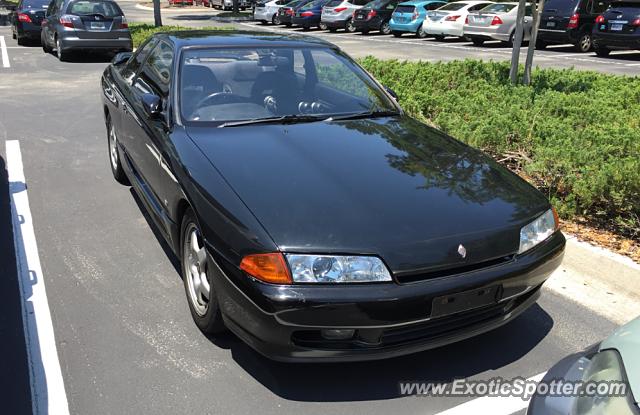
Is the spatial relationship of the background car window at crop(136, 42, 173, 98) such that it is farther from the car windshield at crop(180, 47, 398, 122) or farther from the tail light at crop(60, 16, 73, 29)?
the tail light at crop(60, 16, 73, 29)

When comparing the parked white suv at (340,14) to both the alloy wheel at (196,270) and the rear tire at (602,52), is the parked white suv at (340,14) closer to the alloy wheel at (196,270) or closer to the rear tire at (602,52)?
the rear tire at (602,52)

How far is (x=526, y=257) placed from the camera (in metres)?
3.18

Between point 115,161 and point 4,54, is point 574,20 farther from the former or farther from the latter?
point 115,161

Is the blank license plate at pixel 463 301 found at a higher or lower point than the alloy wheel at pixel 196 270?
higher

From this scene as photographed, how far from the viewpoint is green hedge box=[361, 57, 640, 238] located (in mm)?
4844

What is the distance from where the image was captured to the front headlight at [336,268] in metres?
2.79

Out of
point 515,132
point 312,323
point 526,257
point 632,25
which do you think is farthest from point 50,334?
point 632,25

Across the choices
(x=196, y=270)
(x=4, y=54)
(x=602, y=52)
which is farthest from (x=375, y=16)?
(x=196, y=270)

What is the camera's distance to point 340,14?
89.6ft

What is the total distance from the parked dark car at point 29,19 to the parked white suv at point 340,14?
1222 centimetres

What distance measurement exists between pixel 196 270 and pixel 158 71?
195cm

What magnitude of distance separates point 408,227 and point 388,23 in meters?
24.7

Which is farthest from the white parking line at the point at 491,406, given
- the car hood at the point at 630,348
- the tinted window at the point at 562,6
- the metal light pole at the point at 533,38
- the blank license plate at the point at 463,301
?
the tinted window at the point at 562,6

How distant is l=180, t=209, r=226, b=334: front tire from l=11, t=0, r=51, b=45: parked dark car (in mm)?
17550
